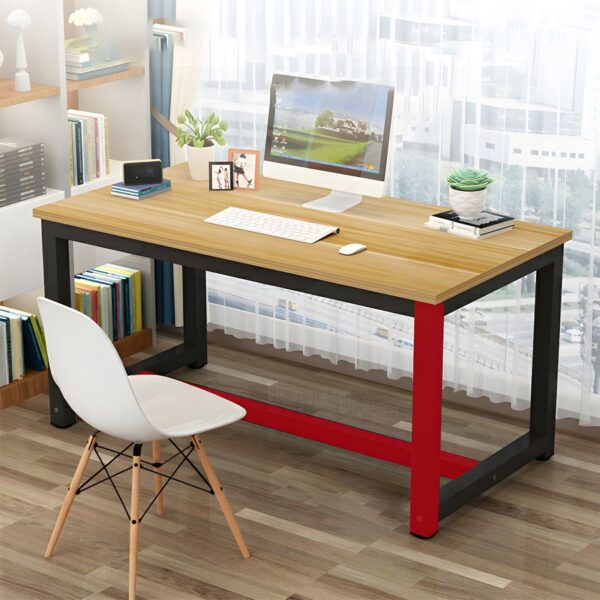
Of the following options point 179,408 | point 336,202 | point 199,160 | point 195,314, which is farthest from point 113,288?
point 179,408

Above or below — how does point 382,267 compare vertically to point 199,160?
below

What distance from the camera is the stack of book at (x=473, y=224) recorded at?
381 centimetres

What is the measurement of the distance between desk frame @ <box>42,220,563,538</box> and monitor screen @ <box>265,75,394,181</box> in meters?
0.54

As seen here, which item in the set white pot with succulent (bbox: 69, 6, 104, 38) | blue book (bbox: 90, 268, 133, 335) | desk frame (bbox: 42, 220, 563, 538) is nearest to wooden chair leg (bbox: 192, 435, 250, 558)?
desk frame (bbox: 42, 220, 563, 538)

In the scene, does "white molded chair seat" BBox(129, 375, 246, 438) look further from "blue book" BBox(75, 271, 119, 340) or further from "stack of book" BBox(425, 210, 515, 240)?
"blue book" BBox(75, 271, 119, 340)

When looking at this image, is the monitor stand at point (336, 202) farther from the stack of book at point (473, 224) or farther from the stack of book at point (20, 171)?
the stack of book at point (20, 171)

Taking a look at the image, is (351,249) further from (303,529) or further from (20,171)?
(20,171)

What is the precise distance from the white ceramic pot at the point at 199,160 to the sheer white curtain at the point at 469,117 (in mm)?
543

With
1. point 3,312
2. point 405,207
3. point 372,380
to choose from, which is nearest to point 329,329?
point 372,380

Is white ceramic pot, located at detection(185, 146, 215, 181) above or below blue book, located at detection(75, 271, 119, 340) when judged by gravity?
above

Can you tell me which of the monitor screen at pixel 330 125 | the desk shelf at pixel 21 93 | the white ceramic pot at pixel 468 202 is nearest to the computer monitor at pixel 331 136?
the monitor screen at pixel 330 125

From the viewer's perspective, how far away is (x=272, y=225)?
12.8 ft

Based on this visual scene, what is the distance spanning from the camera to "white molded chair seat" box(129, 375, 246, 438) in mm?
3316

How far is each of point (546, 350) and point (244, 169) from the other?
1.16 meters
